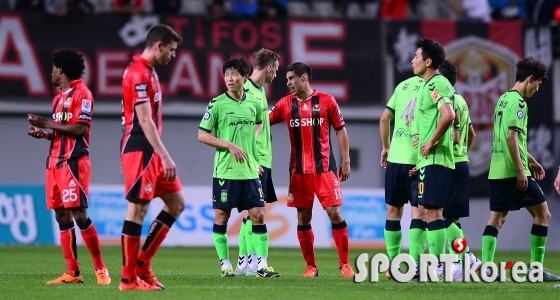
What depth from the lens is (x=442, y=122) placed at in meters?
9.18

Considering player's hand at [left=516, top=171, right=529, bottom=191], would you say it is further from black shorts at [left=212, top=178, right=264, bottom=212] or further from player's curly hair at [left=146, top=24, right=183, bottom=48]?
player's curly hair at [left=146, top=24, right=183, bottom=48]

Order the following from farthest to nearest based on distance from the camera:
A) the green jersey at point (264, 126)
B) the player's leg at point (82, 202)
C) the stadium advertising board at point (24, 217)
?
1. the stadium advertising board at point (24, 217)
2. the green jersey at point (264, 126)
3. the player's leg at point (82, 202)

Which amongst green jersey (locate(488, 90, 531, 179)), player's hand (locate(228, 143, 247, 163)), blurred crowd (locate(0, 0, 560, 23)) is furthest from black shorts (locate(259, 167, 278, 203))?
blurred crowd (locate(0, 0, 560, 23))

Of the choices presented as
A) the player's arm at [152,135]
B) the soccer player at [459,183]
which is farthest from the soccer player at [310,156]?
the player's arm at [152,135]

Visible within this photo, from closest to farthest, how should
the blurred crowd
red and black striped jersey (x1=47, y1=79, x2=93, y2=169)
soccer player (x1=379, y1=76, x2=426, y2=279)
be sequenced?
red and black striped jersey (x1=47, y1=79, x2=93, y2=169) < soccer player (x1=379, y1=76, x2=426, y2=279) < the blurred crowd

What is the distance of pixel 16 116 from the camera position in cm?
1992

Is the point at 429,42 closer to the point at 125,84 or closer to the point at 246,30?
the point at 125,84

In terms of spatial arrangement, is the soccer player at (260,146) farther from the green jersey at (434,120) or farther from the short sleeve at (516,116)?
the short sleeve at (516,116)

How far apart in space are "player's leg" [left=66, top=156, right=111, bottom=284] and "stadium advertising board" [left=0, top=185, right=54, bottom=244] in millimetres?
9167

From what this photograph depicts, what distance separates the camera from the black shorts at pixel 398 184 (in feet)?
32.8

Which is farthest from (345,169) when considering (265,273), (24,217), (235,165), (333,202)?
(24,217)

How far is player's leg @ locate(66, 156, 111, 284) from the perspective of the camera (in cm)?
881

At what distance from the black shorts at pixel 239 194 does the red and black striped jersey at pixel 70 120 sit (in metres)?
1.72

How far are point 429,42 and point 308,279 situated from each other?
2707mm
